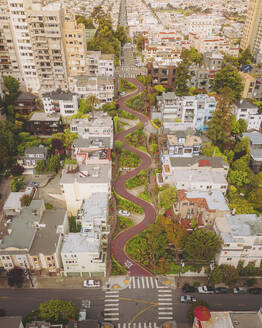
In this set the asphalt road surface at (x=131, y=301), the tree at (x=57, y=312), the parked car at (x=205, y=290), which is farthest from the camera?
the parked car at (x=205, y=290)

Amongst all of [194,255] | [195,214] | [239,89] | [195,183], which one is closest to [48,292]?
[194,255]

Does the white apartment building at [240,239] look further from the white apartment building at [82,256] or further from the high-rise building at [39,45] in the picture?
the high-rise building at [39,45]

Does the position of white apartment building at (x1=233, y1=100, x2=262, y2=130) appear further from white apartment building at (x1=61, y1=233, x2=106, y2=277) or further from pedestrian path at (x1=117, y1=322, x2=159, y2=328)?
pedestrian path at (x1=117, y1=322, x2=159, y2=328)

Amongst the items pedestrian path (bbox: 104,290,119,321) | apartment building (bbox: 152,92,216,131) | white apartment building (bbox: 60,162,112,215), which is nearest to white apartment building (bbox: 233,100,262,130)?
apartment building (bbox: 152,92,216,131)

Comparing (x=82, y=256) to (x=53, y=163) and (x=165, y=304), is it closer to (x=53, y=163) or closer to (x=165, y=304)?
(x=165, y=304)

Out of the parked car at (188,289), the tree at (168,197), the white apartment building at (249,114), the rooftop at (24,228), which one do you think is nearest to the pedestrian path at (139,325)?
the parked car at (188,289)

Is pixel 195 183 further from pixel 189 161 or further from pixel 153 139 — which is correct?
pixel 153 139
